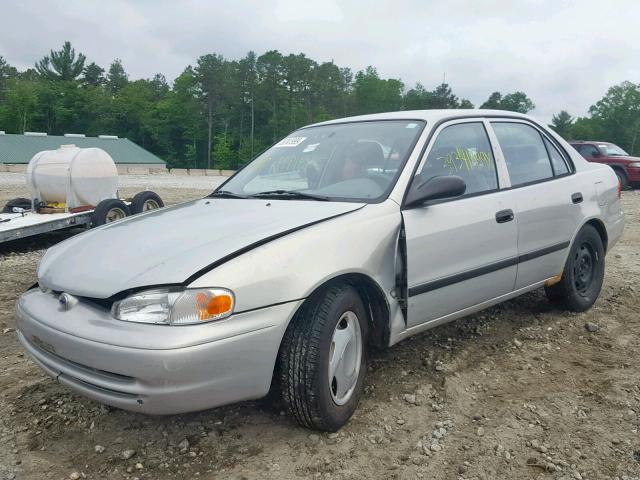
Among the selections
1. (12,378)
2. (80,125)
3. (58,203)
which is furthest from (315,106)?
(12,378)

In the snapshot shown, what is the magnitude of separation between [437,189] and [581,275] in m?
2.24

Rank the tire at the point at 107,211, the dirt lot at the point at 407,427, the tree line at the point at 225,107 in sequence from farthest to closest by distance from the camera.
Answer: the tree line at the point at 225,107 < the tire at the point at 107,211 < the dirt lot at the point at 407,427

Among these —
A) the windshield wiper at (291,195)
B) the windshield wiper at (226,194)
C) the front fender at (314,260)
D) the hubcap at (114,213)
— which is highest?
the windshield wiper at (291,195)

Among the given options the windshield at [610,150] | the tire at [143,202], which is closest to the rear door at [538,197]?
the tire at [143,202]

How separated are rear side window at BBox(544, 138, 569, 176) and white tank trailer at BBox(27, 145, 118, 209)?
660 centimetres

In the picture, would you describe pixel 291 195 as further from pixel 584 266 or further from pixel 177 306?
pixel 584 266

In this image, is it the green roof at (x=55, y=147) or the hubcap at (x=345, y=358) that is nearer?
the hubcap at (x=345, y=358)

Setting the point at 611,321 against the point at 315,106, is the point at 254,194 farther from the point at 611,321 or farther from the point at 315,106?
the point at 315,106

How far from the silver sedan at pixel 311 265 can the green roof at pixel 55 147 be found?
45634mm

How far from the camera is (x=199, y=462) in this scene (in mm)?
2436

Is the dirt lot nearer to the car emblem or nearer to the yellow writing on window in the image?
the car emblem

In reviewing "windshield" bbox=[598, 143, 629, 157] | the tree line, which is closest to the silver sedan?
"windshield" bbox=[598, 143, 629, 157]

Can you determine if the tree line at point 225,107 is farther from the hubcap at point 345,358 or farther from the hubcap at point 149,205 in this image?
the hubcap at point 345,358

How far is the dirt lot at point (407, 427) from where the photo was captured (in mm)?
2396
